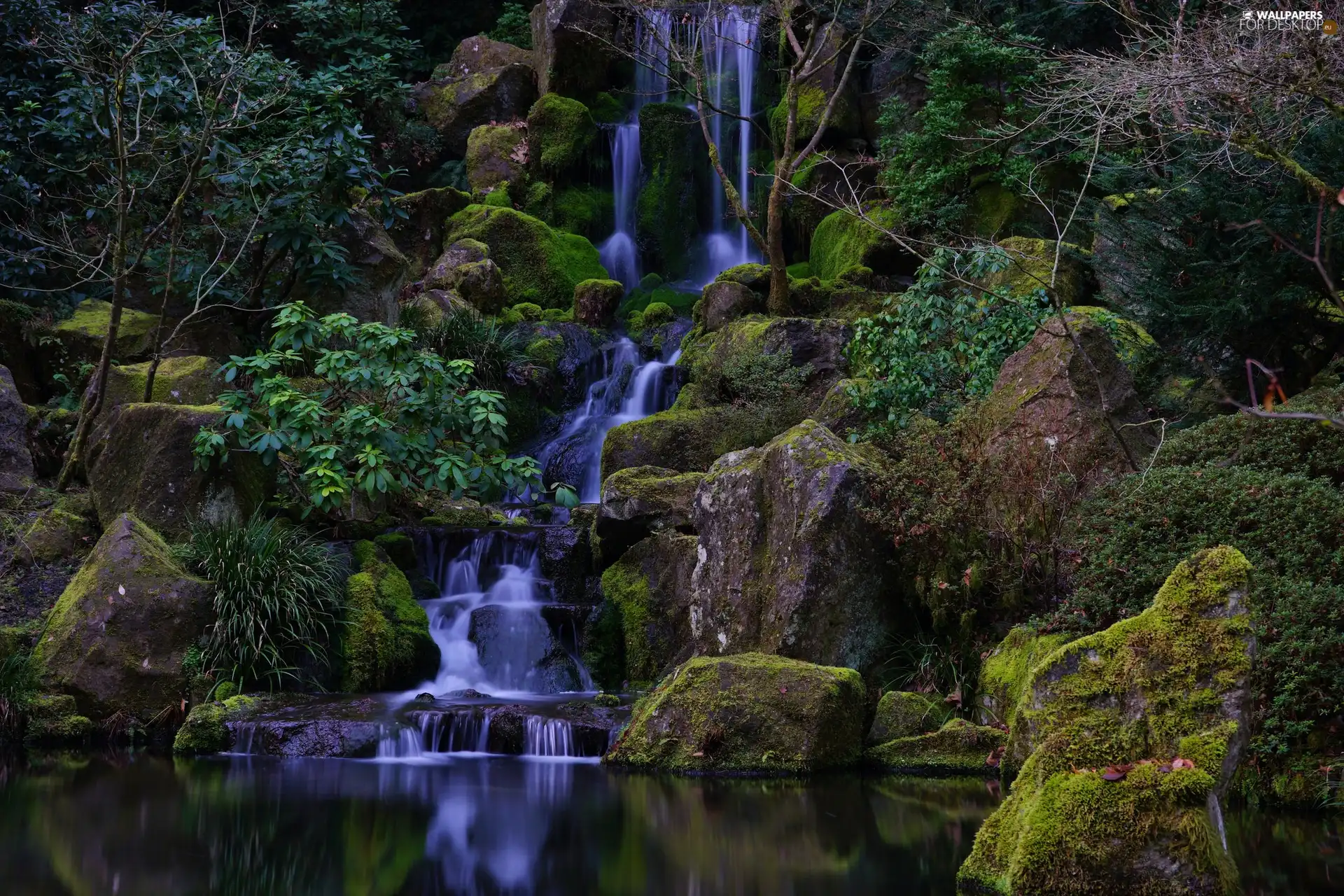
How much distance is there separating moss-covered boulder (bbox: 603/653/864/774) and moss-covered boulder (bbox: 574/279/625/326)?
415 inches

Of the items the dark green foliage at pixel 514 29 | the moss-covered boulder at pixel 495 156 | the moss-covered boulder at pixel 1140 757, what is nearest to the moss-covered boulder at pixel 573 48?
the moss-covered boulder at pixel 495 156

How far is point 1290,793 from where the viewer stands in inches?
265

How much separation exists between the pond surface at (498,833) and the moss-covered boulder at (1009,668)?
2.58 feet

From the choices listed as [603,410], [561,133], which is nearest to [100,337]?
[603,410]

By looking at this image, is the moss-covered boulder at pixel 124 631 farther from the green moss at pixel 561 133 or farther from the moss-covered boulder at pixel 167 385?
the green moss at pixel 561 133

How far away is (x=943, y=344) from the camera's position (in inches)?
469

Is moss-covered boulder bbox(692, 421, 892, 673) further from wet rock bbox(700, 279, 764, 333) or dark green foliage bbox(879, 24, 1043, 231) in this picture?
dark green foliage bbox(879, 24, 1043, 231)

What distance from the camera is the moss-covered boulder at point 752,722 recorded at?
8164 mm

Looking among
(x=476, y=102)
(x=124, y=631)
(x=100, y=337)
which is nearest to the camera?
(x=124, y=631)

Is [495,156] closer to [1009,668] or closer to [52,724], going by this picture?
[52,724]

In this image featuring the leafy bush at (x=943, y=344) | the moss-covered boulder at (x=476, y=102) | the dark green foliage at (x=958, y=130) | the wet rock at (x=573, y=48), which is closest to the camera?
the leafy bush at (x=943, y=344)

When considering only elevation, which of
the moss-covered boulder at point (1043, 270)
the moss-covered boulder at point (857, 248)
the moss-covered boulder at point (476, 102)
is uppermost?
the moss-covered boulder at point (476, 102)

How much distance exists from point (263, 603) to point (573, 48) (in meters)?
15.6

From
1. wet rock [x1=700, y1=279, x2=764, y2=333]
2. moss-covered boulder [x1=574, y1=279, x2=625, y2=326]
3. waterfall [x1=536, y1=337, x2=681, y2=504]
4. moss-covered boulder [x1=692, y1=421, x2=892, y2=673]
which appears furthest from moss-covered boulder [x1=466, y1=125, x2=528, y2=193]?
moss-covered boulder [x1=692, y1=421, x2=892, y2=673]
